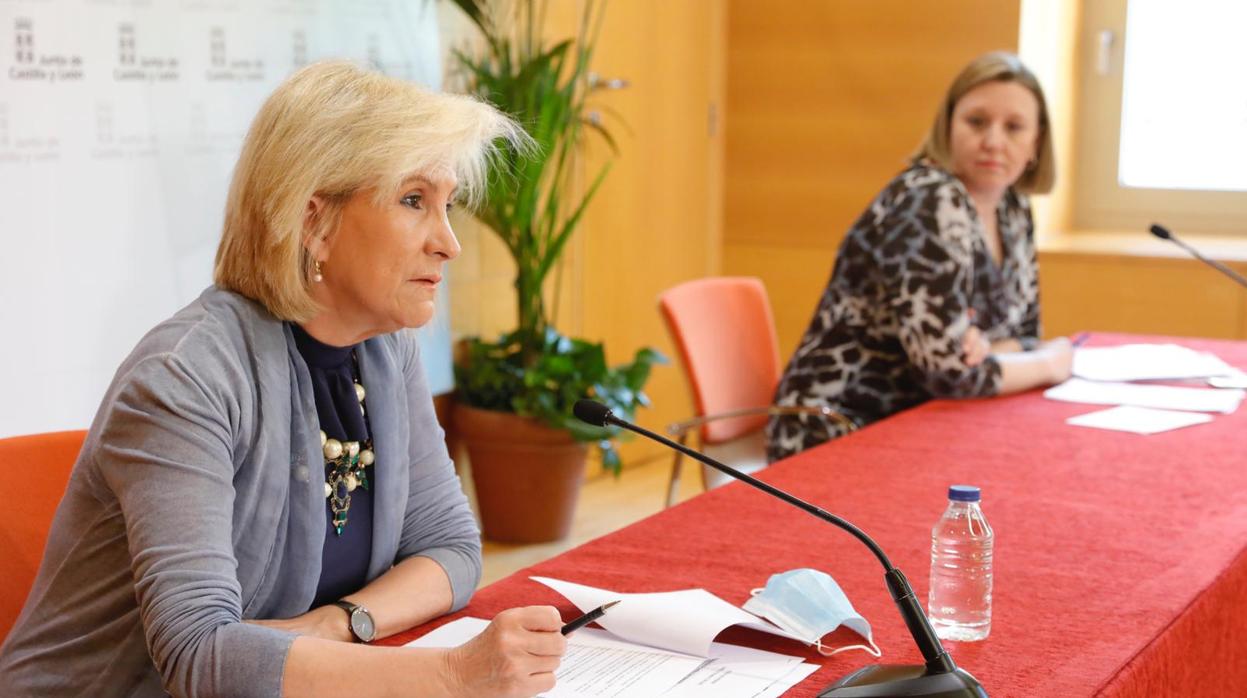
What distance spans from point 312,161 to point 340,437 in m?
0.30

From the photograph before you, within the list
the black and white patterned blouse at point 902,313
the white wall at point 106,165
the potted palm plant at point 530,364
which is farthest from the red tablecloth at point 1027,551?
the potted palm plant at point 530,364

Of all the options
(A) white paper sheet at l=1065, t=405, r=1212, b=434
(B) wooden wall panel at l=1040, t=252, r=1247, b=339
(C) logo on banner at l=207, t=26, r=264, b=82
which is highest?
(C) logo on banner at l=207, t=26, r=264, b=82

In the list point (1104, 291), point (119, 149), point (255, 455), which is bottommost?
point (1104, 291)

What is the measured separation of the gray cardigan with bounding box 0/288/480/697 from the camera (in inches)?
50.1

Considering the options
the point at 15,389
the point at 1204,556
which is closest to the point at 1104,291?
the point at 1204,556

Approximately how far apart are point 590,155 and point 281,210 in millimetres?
3248

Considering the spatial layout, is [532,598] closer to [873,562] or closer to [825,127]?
[873,562]

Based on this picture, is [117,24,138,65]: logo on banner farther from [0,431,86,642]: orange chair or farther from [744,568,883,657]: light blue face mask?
[744,568,883,657]: light blue face mask

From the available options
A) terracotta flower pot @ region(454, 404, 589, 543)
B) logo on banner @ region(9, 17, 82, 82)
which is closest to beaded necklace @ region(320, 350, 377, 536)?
logo on banner @ region(9, 17, 82, 82)

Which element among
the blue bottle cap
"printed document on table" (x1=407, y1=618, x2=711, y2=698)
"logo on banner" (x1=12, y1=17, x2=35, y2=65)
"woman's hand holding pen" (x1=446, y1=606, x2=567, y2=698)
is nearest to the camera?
"woman's hand holding pen" (x1=446, y1=606, x2=567, y2=698)

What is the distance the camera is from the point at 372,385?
158cm

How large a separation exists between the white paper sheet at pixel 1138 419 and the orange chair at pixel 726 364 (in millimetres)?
542

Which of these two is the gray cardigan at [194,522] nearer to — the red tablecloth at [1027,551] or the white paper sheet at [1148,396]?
the red tablecloth at [1027,551]

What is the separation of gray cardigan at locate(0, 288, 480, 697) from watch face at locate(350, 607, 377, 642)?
6 centimetres
